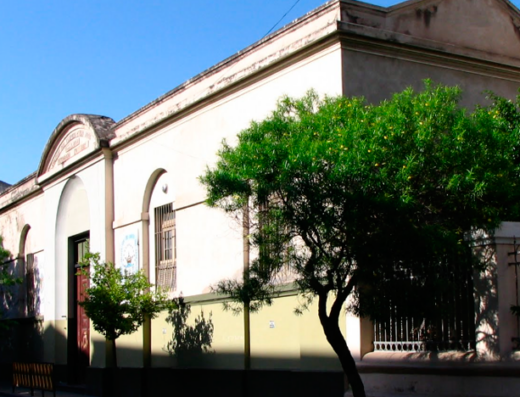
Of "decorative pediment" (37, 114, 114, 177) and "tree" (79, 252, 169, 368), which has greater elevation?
"decorative pediment" (37, 114, 114, 177)

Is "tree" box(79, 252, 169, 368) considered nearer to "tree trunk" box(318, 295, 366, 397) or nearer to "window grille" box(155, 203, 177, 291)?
"window grille" box(155, 203, 177, 291)

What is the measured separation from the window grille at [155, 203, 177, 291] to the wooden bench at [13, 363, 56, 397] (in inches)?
137

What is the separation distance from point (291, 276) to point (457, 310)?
4.15 metres

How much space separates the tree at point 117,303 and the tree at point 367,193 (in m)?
7.66

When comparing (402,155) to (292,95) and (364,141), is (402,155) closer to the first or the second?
(364,141)

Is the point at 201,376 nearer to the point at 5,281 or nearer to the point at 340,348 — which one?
the point at 340,348

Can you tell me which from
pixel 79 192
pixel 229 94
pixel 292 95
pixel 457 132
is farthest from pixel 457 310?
pixel 79 192

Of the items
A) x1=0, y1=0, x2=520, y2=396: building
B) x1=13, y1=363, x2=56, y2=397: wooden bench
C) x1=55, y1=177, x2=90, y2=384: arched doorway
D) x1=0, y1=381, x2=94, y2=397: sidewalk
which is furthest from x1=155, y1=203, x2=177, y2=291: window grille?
x1=0, y1=381, x2=94, y2=397: sidewalk

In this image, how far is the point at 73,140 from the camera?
2355 cm

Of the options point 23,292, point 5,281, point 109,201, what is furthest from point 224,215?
point 23,292

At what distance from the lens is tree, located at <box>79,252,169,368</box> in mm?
17281

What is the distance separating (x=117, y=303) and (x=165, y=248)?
2.26m

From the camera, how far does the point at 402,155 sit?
30.8ft

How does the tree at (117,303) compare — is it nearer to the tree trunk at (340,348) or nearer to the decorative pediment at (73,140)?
the decorative pediment at (73,140)
